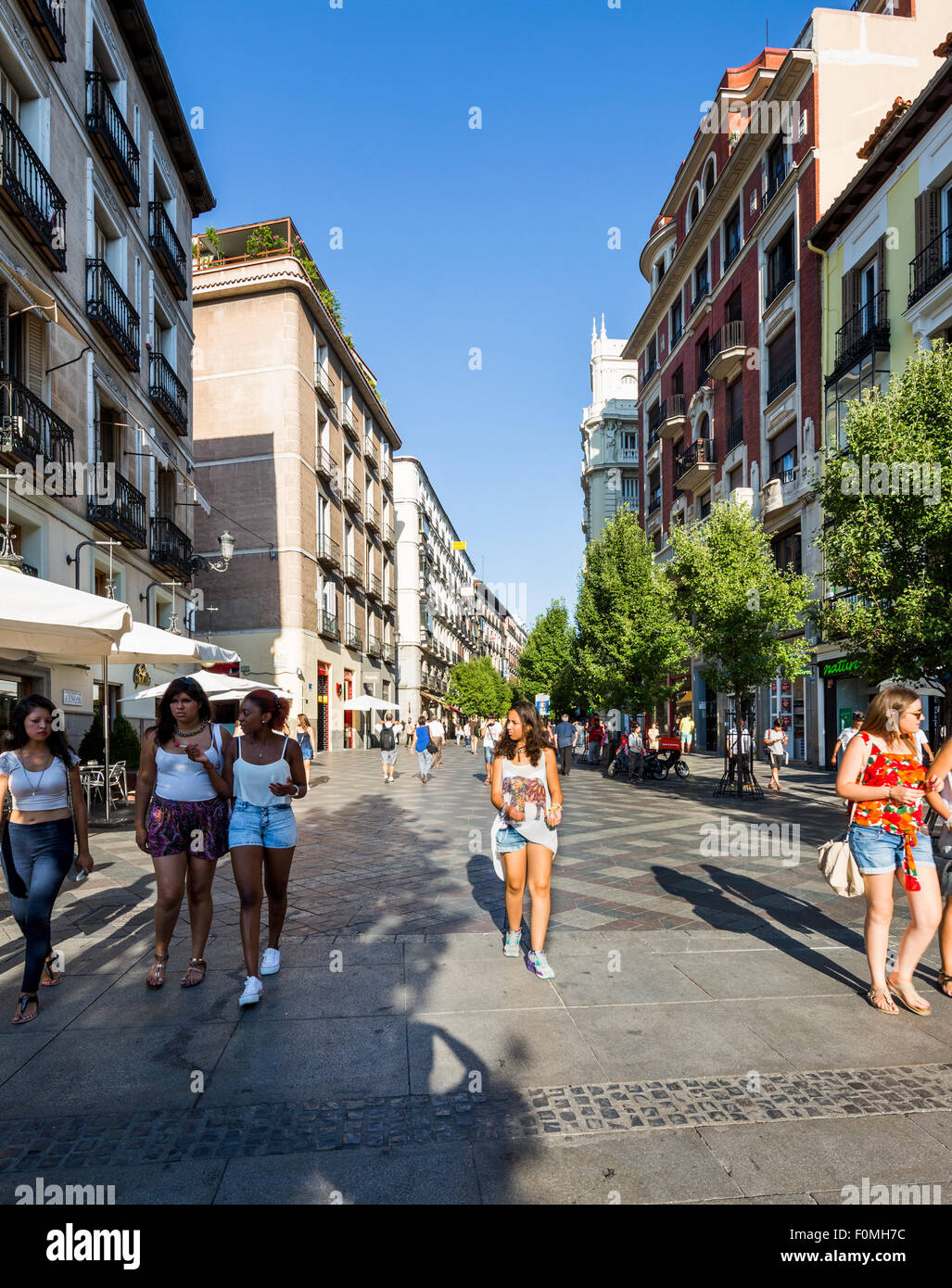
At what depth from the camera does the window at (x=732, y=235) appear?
2889cm

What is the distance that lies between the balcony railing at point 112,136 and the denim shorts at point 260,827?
50.1 ft

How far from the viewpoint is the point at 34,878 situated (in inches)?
172

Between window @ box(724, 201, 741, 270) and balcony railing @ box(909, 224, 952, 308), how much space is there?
1231cm

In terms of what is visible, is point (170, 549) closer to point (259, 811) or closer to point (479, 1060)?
point (259, 811)

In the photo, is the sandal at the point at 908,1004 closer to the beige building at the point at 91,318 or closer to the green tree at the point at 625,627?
the beige building at the point at 91,318

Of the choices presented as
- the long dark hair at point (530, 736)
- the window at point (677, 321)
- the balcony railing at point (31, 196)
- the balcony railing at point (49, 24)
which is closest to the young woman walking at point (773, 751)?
the long dark hair at point (530, 736)

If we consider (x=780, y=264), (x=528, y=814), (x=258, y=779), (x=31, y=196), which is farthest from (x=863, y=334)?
(x=258, y=779)

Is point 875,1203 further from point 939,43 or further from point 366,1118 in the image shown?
point 939,43

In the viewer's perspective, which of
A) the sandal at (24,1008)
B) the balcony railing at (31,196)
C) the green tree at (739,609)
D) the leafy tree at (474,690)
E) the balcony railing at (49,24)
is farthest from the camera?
the leafy tree at (474,690)

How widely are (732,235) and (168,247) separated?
20202 mm

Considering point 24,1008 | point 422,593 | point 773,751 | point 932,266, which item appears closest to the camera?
point 24,1008

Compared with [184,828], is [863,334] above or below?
above

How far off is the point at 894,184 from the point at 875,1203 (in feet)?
71.3

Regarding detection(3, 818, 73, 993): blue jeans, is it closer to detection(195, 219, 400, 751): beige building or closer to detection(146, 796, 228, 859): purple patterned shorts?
detection(146, 796, 228, 859): purple patterned shorts
